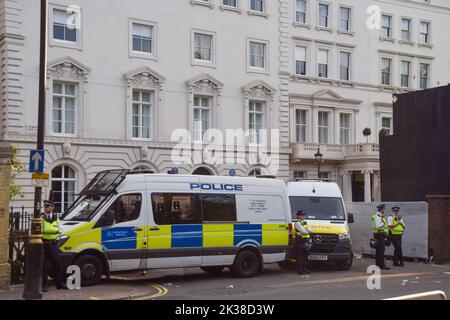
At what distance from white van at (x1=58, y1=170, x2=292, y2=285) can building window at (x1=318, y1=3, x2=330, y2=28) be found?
2882 centimetres

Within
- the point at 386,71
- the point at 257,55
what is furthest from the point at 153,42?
the point at 386,71

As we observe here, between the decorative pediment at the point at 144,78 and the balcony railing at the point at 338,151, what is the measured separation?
1035 centimetres

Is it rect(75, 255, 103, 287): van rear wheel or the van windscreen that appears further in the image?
the van windscreen

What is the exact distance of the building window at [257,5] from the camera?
4072 centimetres

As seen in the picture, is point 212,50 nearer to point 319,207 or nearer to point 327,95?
point 327,95

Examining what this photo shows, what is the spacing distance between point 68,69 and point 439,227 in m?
20.4

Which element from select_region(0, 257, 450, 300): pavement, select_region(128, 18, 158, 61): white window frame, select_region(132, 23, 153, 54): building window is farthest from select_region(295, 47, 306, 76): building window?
select_region(0, 257, 450, 300): pavement

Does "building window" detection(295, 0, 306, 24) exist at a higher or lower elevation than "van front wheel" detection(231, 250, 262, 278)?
higher

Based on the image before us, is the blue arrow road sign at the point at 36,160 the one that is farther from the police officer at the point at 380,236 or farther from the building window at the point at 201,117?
the building window at the point at 201,117

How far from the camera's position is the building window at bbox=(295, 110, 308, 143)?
44.0m

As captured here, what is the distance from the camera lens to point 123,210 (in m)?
15.7

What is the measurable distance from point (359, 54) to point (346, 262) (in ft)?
96.9

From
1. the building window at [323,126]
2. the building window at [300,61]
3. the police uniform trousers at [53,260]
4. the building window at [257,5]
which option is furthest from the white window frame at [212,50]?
the police uniform trousers at [53,260]

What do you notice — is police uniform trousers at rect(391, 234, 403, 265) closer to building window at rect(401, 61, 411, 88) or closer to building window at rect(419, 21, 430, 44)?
building window at rect(401, 61, 411, 88)
